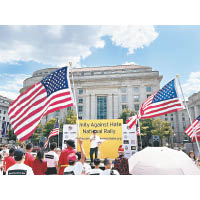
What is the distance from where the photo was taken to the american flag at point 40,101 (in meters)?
4.68

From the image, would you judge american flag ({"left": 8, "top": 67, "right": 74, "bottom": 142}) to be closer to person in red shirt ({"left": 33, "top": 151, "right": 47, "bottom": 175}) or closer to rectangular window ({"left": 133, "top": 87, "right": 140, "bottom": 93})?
person in red shirt ({"left": 33, "top": 151, "right": 47, "bottom": 175})

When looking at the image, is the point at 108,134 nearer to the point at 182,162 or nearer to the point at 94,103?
the point at 182,162

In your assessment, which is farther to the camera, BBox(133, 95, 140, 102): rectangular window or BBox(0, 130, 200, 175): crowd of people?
BBox(133, 95, 140, 102): rectangular window

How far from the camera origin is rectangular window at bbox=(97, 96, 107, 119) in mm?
49834

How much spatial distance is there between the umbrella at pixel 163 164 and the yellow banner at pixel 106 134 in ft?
35.1

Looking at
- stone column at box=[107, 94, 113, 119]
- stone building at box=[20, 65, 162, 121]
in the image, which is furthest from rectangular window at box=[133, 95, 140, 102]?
stone column at box=[107, 94, 113, 119]

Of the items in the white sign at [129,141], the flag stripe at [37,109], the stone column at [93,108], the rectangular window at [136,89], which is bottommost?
the white sign at [129,141]

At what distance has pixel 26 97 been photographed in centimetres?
504

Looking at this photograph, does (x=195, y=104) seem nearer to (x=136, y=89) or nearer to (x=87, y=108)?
(x=136, y=89)

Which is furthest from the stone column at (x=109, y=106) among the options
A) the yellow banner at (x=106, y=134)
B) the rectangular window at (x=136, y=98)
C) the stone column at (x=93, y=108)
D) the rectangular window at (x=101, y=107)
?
the yellow banner at (x=106, y=134)

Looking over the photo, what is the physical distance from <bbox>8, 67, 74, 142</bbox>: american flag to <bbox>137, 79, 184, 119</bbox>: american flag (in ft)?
11.9

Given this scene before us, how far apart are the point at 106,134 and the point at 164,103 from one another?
9.06 meters

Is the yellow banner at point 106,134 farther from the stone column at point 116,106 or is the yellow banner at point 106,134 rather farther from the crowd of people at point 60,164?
the stone column at point 116,106

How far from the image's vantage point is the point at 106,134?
49.8 feet
